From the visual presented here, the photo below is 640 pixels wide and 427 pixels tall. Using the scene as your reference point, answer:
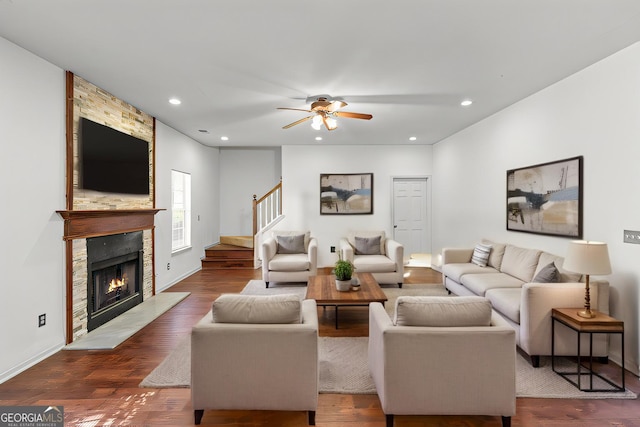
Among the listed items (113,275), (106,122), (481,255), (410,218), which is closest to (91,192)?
(106,122)

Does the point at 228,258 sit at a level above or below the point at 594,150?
below

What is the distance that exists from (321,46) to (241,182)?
5.96 meters

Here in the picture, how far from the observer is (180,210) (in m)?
6.29

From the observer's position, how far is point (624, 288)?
276 cm

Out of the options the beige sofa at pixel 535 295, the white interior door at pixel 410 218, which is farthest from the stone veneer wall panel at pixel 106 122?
the white interior door at pixel 410 218

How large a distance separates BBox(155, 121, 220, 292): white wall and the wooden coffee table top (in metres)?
2.79

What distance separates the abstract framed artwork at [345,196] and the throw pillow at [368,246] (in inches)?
47.1

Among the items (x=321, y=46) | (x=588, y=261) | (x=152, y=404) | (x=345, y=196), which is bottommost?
(x=152, y=404)

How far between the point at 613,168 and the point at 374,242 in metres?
3.67

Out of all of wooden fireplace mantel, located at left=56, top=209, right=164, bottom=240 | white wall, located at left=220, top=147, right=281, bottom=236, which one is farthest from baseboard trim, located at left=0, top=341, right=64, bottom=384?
white wall, located at left=220, top=147, right=281, bottom=236

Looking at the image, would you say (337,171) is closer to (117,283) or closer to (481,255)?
(481,255)

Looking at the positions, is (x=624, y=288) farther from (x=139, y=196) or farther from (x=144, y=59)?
(x=139, y=196)

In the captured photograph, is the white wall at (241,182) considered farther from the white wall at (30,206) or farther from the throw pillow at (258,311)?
the throw pillow at (258,311)

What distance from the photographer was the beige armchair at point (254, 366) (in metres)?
2.00
